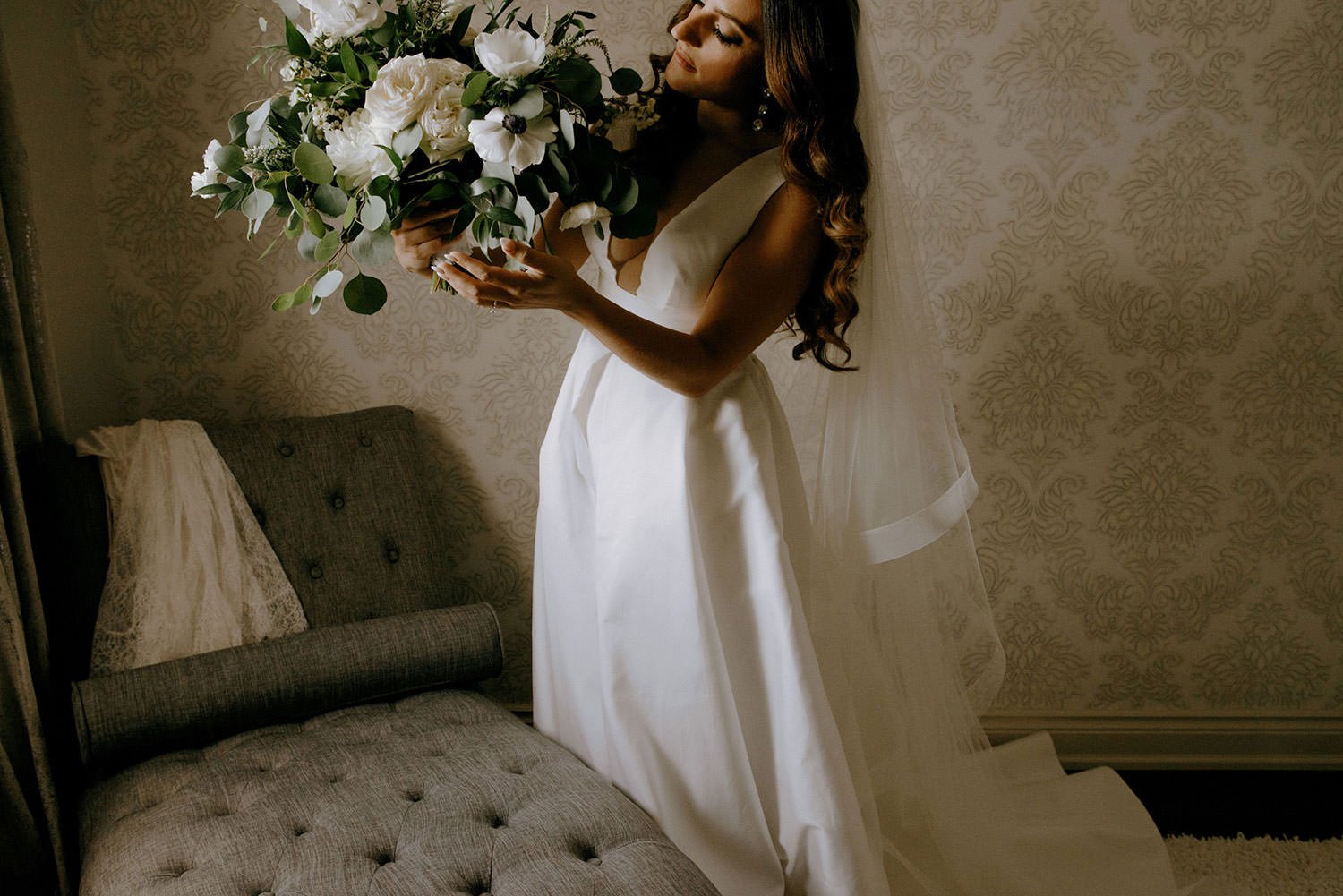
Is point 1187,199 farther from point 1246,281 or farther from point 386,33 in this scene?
point 386,33

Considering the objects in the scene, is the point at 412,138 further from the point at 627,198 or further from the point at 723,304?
the point at 723,304

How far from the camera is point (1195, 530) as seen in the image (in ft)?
7.04

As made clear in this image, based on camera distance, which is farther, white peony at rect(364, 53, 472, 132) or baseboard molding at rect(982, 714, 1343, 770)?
baseboard molding at rect(982, 714, 1343, 770)

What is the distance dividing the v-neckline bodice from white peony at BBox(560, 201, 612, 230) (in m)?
0.21

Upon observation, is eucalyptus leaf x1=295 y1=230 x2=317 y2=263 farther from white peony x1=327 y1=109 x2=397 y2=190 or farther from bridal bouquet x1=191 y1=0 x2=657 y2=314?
white peony x1=327 y1=109 x2=397 y2=190

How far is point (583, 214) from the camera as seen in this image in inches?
45.8

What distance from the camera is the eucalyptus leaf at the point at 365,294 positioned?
113cm

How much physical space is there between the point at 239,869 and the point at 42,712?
0.63 meters

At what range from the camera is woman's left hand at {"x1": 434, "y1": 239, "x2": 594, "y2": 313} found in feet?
3.62

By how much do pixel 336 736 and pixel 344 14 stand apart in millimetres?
1147

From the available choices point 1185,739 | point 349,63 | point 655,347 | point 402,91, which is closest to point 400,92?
point 402,91

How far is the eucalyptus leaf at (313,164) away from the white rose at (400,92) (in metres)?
0.09

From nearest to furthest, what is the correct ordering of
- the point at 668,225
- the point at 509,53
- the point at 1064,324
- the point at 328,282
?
1. the point at 509,53
2. the point at 328,282
3. the point at 668,225
4. the point at 1064,324

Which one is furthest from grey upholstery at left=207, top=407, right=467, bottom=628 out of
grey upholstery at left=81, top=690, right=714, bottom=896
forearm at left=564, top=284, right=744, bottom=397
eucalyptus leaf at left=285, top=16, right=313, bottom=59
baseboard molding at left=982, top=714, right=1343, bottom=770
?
baseboard molding at left=982, top=714, right=1343, bottom=770
